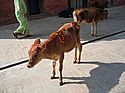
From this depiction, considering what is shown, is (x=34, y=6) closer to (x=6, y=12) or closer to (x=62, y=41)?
(x=6, y=12)

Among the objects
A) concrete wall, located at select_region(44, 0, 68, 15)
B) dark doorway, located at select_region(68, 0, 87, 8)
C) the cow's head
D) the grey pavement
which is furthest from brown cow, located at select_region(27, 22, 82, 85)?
dark doorway, located at select_region(68, 0, 87, 8)

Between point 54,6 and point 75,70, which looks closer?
point 75,70

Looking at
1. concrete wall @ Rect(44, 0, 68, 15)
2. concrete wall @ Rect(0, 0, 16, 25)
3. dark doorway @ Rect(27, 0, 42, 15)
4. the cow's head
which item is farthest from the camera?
concrete wall @ Rect(44, 0, 68, 15)

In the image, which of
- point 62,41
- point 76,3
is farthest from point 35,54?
point 76,3

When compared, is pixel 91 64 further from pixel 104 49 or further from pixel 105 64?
pixel 104 49

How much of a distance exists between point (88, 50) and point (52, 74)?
217 cm

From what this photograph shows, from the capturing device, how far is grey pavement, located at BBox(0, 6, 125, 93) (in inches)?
211

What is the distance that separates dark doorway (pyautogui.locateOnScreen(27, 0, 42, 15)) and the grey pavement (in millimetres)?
2551

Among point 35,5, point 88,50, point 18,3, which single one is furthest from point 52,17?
point 88,50

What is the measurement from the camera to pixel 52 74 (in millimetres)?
5801

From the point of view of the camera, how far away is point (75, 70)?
615 cm

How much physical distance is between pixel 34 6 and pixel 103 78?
6.95 meters

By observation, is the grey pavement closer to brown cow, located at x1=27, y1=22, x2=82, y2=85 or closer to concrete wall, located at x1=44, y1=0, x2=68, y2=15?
brown cow, located at x1=27, y1=22, x2=82, y2=85

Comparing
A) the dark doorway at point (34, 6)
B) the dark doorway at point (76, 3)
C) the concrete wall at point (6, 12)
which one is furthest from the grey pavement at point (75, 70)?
the dark doorway at point (76, 3)
